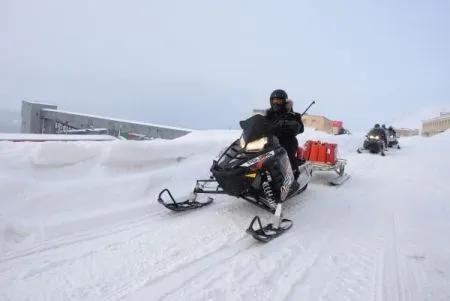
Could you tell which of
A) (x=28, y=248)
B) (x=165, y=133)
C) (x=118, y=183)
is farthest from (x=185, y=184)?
(x=165, y=133)

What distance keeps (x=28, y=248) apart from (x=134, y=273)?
1.12 meters

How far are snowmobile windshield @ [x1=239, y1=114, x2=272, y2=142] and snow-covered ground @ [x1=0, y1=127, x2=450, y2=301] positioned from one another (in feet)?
3.46

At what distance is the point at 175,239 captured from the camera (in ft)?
12.4

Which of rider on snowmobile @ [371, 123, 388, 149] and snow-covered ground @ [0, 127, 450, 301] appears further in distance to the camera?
rider on snowmobile @ [371, 123, 388, 149]

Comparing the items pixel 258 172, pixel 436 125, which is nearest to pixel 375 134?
pixel 258 172

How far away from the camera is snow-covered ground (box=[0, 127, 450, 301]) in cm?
287

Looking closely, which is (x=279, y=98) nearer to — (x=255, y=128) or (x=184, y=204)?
(x=255, y=128)

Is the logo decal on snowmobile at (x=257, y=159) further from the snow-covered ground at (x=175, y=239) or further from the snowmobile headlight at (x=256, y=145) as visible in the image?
the snow-covered ground at (x=175, y=239)

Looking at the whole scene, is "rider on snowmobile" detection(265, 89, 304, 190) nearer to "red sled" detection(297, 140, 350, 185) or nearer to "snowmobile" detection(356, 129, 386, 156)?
"red sled" detection(297, 140, 350, 185)

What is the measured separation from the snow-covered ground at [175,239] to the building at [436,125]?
54.7 metres

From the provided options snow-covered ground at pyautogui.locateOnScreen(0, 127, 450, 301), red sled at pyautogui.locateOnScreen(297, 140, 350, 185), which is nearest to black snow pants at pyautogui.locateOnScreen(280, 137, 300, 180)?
snow-covered ground at pyautogui.locateOnScreen(0, 127, 450, 301)

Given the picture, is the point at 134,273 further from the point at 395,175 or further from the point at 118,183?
the point at 395,175

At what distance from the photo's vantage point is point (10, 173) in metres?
4.70

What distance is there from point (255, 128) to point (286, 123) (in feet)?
2.93
